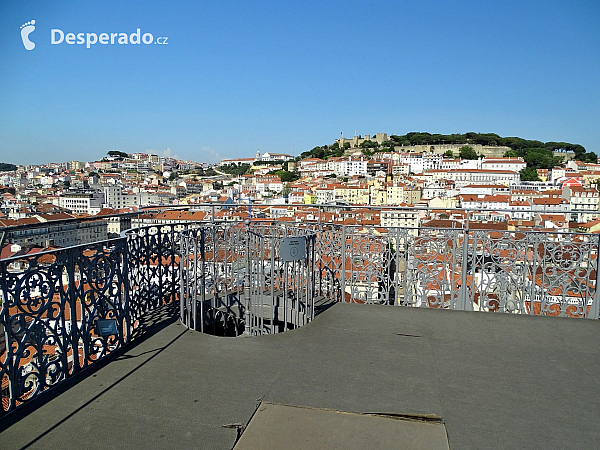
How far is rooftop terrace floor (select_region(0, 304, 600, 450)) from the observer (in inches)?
95.5

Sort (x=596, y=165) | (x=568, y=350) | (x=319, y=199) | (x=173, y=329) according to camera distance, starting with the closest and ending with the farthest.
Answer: (x=568, y=350), (x=173, y=329), (x=319, y=199), (x=596, y=165)

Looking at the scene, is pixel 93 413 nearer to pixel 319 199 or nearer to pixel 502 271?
pixel 502 271

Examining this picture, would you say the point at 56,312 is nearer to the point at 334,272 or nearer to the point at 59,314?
the point at 59,314

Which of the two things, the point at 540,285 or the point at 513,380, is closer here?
the point at 513,380

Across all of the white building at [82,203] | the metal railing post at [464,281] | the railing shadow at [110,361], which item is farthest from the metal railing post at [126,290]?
the white building at [82,203]

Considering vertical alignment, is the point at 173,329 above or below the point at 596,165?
below

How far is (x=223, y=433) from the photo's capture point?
2.42 m

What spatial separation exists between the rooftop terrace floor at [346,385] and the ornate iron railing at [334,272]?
54 centimetres

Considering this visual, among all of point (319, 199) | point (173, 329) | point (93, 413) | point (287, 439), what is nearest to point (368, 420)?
point (287, 439)

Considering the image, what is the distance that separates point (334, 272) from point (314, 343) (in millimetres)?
1686

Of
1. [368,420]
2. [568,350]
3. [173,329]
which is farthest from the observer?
[173,329]

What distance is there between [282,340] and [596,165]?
13205 cm

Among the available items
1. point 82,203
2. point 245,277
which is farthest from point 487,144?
point 245,277

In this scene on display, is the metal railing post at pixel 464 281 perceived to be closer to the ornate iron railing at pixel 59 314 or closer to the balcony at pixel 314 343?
the balcony at pixel 314 343
